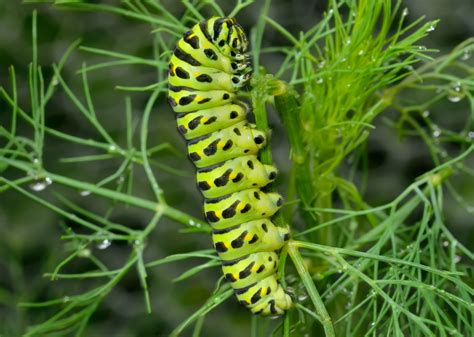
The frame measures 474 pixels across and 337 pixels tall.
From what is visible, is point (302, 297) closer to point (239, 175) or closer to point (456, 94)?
point (239, 175)

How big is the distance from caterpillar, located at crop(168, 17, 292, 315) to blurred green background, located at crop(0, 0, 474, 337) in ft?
3.00

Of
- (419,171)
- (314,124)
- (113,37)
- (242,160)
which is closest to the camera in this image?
(242,160)

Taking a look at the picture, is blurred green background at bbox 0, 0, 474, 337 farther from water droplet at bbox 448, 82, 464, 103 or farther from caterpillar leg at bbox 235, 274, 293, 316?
caterpillar leg at bbox 235, 274, 293, 316

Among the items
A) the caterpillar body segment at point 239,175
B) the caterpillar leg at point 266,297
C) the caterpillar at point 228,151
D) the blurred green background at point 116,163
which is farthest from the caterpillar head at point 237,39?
the blurred green background at point 116,163

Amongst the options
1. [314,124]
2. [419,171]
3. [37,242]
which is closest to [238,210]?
[314,124]

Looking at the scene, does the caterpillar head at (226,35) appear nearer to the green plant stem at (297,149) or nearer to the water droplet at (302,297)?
the green plant stem at (297,149)

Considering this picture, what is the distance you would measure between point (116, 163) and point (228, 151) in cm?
110

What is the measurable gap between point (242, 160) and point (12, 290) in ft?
3.52

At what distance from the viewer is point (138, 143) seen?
→ 1915 mm

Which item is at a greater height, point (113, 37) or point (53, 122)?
point (113, 37)

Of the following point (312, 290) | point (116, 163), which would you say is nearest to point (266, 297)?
point (312, 290)

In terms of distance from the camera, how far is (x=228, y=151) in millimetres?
825

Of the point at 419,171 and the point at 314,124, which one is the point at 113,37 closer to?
the point at 419,171

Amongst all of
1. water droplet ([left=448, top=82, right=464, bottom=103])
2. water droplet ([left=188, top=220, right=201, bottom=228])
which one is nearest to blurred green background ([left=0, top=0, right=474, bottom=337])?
water droplet ([left=448, top=82, right=464, bottom=103])
